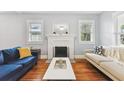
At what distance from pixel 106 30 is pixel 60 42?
2.00m

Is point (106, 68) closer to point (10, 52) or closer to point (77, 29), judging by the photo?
point (10, 52)

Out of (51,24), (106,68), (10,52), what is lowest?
(106,68)

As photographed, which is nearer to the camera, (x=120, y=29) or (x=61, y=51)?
(x=120, y=29)

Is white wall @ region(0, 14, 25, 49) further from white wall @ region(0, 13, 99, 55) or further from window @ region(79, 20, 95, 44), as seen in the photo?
window @ region(79, 20, 95, 44)

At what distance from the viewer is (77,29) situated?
7.27 metres

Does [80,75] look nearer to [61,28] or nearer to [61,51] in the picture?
[61,51]

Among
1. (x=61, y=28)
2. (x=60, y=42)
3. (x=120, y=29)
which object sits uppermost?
(x=61, y=28)

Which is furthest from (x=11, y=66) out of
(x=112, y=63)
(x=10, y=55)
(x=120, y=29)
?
(x=120, y=29)

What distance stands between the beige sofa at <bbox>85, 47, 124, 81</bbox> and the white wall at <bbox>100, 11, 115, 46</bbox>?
0.77 metres

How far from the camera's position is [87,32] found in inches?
290

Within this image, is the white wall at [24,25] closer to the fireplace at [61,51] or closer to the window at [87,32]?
the window at [87,32]
